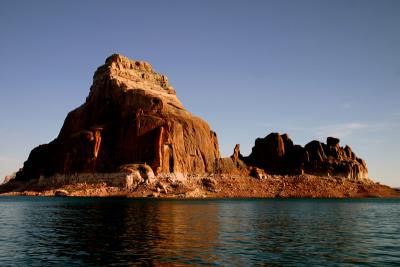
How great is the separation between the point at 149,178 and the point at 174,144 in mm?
24990

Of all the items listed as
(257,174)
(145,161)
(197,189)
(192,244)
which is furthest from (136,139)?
(192,244)

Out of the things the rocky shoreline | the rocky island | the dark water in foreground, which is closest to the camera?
the dark water in foreground

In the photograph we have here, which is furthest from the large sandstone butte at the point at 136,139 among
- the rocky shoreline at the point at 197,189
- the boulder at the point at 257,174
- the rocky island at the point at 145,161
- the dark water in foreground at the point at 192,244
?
the dark water in foreground at the point at 192,244

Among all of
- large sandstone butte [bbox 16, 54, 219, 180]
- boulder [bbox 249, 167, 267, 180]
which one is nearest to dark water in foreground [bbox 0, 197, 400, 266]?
large sandstone butte [bbox 16, 54, 219, 180]

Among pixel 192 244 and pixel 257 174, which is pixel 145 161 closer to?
pixel 257 174

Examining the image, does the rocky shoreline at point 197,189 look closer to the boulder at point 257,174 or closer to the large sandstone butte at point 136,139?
the boulder at point 257,174

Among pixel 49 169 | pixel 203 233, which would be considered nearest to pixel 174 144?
pixel 49 169

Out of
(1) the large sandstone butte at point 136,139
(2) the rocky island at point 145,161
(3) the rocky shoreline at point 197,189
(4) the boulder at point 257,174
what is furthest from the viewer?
(4) the boulder at point 257,174

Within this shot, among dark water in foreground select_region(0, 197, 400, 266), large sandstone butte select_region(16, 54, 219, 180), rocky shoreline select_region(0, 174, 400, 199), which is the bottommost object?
dark water in foreground select_region(0, 197, 400, 266)

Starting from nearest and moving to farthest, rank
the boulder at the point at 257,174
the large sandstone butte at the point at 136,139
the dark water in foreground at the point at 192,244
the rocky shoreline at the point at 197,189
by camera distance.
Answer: the dark water in foreground at the point at 192,244 < the rocky shoreline at the point at 197,189 < the large sandstone butte at the point at 136,139 < the boulder at the point at 257,174

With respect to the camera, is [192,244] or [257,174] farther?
[257,174]

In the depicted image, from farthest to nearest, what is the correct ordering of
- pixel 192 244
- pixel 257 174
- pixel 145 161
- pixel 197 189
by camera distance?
pixel 257 174
pixel 145 161
pixel 197 189
pixel 192 244

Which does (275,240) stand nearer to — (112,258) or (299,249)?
(299,249)

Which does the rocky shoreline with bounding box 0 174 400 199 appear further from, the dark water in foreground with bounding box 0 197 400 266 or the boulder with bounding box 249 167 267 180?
the dark water in foreground with bounding box 0 197 400 266
